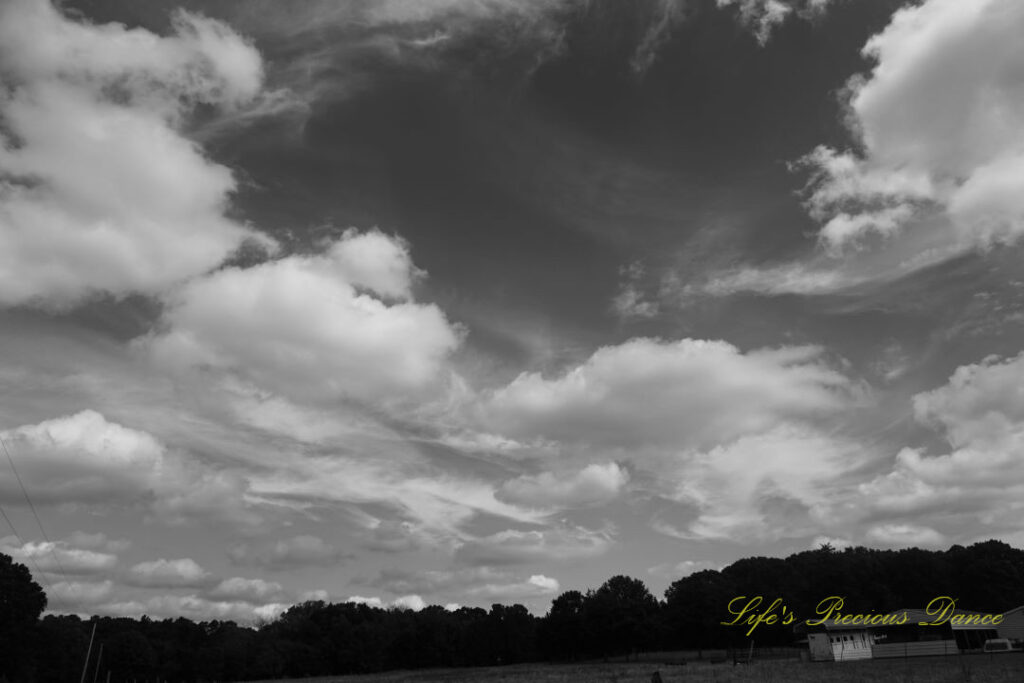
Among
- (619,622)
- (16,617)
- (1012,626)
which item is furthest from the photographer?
(619,622)

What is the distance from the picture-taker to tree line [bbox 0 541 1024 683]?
359 feet

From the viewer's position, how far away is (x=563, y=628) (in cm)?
12962

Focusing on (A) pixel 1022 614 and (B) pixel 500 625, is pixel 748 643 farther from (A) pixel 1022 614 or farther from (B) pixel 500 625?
Answer: (B) pixel 500 625

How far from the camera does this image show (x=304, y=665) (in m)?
127

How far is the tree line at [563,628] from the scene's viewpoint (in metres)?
109

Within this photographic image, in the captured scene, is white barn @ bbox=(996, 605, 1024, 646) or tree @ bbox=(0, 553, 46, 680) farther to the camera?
tree @ bbox=(0, 553, 46, 680)

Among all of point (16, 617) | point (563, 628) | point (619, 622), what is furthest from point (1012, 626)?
point (16, 617)

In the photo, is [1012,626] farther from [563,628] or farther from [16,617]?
[16,617]

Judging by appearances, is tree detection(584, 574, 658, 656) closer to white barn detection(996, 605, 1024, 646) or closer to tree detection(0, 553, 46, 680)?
white barn detection(996, 605, 1024, 646)

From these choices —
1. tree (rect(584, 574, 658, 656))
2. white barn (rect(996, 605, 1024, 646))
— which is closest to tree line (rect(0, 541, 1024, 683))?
tree (rect(584, 574, 658, 656))

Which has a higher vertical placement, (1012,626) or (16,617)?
(16,617)

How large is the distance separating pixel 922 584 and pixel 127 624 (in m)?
152

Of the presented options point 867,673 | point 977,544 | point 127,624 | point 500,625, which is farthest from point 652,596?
point 127,624

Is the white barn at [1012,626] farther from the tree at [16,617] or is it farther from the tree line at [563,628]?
the tree at [16,617]
